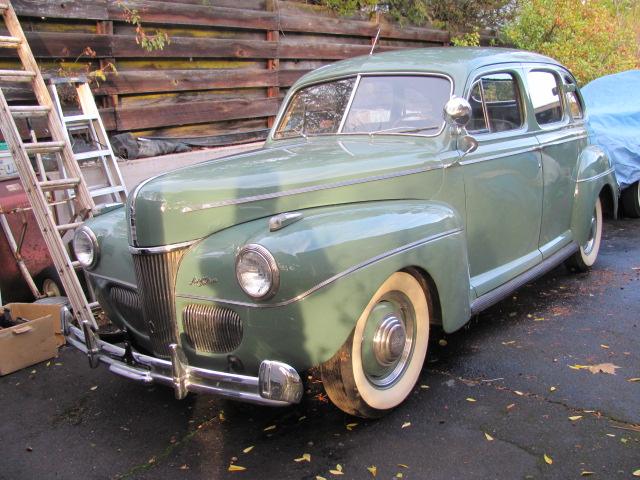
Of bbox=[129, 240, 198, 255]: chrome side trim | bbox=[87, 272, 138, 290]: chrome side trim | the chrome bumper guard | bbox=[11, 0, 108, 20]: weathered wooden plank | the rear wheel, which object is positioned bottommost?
the rear wheel

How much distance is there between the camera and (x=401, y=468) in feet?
8.49

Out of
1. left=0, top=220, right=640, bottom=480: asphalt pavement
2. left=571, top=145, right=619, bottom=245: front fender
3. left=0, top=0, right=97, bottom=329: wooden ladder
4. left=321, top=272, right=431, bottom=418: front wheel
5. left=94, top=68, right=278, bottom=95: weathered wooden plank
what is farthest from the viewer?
left=94, top=68, right=278, bottom=95: weathered wooden plank

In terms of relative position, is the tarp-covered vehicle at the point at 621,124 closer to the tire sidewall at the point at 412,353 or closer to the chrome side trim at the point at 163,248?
the tire sidewall at the point at 412,353

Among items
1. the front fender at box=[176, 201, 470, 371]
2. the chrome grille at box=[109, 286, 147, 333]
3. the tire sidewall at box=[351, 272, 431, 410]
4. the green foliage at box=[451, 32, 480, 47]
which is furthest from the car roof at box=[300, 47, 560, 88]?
the green foliage at box=[451, 32, 480, 47]

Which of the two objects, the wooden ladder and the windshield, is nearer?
the windshield

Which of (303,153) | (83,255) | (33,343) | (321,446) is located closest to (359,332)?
(321,446)

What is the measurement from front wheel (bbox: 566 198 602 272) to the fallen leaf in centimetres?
171

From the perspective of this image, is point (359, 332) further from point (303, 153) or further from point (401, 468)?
point (303, 153)

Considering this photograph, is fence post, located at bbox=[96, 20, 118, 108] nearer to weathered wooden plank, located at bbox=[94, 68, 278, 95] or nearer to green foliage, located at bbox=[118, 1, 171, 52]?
weathered wooden plank, located at bbox=[94, 68, 278, 95]

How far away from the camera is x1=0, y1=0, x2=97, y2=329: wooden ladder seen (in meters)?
4.30

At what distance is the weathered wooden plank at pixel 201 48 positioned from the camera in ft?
20.0

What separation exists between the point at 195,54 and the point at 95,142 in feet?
5.99

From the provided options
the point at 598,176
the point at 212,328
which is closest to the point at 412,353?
the point at 212,328

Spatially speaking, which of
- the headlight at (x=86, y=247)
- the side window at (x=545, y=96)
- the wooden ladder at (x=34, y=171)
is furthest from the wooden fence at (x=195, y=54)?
the side window at (x=545, y=96)
